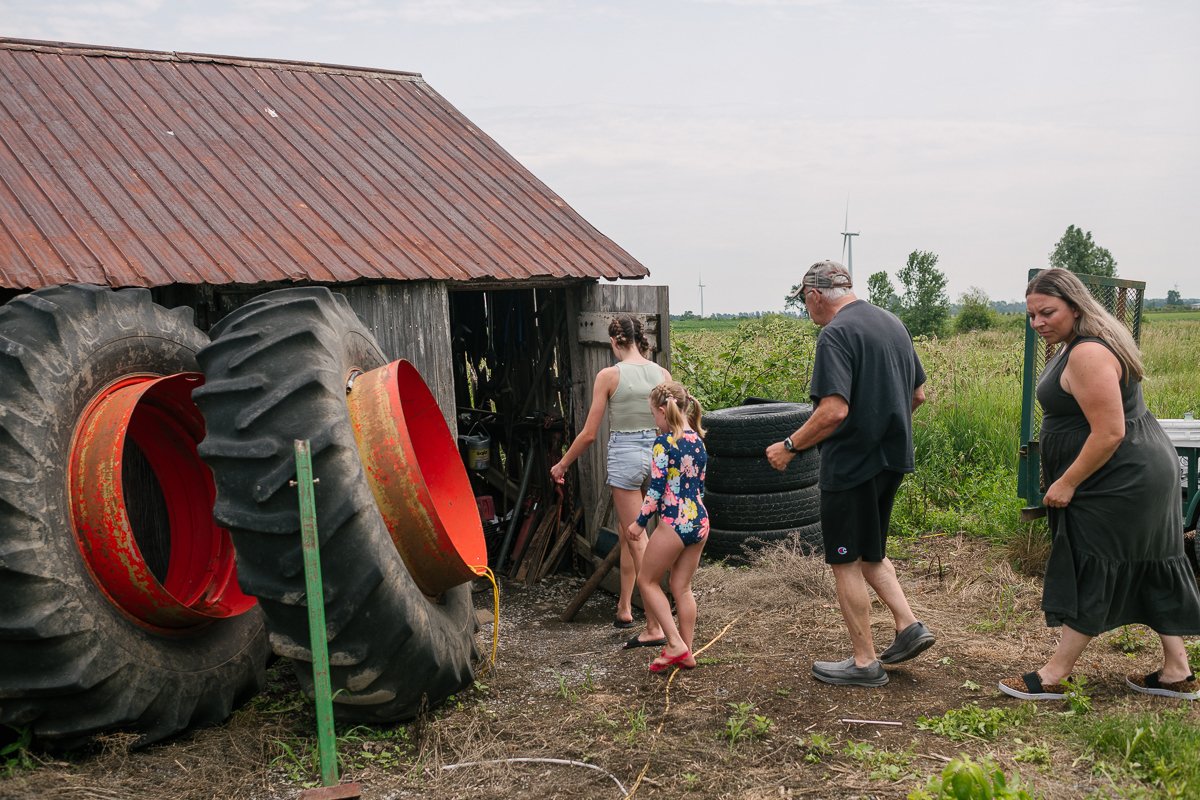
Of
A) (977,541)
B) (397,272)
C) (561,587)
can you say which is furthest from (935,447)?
(397,272)

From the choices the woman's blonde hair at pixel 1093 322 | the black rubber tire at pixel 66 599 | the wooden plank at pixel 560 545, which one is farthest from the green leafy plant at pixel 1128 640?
the black rubber tire at pixel 66 599

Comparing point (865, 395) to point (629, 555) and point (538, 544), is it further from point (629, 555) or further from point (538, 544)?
point (538, 544)

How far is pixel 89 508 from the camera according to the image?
4.20 metres

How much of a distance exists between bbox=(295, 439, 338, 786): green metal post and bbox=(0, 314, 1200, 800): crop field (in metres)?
0.31

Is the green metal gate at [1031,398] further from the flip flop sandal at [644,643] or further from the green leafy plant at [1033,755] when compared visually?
the green leafy plant at [1033,755]

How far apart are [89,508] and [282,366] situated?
1.01 meters

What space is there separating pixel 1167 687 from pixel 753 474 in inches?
140

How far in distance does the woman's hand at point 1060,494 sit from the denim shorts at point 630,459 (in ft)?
7.83

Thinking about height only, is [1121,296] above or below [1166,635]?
above

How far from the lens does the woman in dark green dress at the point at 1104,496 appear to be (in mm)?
4266

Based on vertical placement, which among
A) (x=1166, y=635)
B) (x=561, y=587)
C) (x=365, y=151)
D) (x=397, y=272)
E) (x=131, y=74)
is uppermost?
(x=131, y=74)

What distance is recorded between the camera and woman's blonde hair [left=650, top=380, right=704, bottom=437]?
517 cm

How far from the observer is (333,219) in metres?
7.26

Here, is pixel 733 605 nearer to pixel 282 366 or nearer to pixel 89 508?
pixel 282 366
